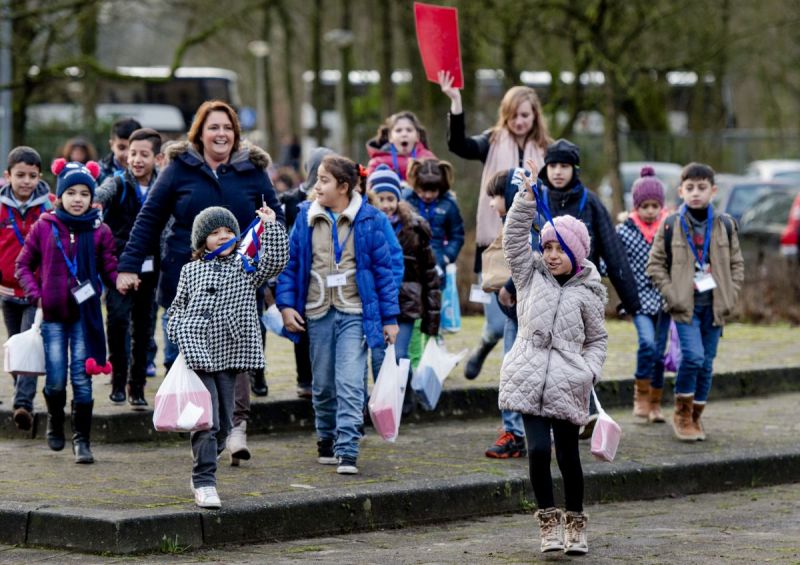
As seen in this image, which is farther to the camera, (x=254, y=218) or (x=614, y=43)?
(x=614, y=43)

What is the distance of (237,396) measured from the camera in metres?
8.89

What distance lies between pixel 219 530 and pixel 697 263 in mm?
4053

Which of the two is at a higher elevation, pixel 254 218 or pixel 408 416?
pixel 254 218

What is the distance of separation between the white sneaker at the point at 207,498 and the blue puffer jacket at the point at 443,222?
373 cm

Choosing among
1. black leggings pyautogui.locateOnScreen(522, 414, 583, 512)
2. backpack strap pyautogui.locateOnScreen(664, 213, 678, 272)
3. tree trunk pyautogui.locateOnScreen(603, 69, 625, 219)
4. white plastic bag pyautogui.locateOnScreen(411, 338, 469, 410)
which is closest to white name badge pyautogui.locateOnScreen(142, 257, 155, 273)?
white plastic bag pyautogui.locateOnScreen(411, 338, 469, 410)

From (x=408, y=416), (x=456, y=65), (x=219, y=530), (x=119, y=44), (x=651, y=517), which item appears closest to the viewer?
(x=219, y=530)

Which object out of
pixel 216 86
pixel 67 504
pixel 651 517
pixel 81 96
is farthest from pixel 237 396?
pixel 216 86

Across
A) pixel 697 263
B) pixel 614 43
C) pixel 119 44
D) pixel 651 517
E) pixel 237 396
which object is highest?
pixel 119 44

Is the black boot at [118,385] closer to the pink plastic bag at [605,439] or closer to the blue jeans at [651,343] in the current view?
the blue jeans at [651,343]

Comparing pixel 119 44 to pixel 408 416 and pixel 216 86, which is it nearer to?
pixel 216 86

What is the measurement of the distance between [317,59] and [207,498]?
94.1 ft

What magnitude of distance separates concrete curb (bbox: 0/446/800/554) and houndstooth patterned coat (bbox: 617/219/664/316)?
1.37 metres

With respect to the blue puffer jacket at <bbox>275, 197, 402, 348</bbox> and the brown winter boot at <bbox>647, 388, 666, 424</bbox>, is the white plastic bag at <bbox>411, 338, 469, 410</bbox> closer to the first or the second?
the blue puffer jacket at <bbox>275, 197, 402, 348</bbox>

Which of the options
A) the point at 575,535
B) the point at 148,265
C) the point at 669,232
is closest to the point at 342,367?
the point at 575,535
